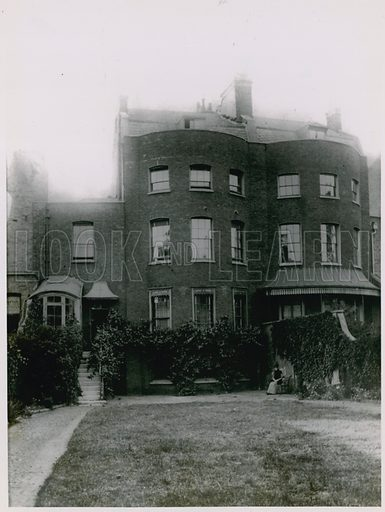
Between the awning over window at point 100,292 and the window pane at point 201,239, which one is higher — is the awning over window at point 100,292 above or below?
below

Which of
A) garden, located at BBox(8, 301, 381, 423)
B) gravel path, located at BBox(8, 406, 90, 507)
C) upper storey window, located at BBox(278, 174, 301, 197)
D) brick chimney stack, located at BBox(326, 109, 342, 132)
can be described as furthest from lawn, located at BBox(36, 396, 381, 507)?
brick chimney stack, located at BBox(326, 109, 342, 132)

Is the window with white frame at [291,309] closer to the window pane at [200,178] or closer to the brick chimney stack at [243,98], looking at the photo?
the window pane at [200,178]

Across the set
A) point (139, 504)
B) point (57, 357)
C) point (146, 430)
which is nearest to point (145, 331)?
point (57, 357)

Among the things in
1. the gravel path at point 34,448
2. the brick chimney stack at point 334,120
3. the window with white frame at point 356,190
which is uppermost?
the brick chimney stack at point 334,120

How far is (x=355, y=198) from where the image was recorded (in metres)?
30.2

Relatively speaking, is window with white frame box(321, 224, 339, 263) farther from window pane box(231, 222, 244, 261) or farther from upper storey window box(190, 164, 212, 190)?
upper storey window box(190, 164, 212, 190)

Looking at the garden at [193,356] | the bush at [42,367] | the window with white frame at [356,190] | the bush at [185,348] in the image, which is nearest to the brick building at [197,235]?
the window with white frame at [356,190]

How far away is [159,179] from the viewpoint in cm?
2744

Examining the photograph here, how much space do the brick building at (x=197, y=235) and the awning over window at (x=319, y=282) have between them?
0.05 metres

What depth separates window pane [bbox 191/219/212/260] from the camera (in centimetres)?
2686

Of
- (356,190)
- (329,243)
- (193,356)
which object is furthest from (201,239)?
(356,190)

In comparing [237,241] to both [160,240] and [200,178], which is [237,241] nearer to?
[200,178]

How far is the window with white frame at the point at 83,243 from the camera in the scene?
2748 centimetres

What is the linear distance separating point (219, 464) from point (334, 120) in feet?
91.6
